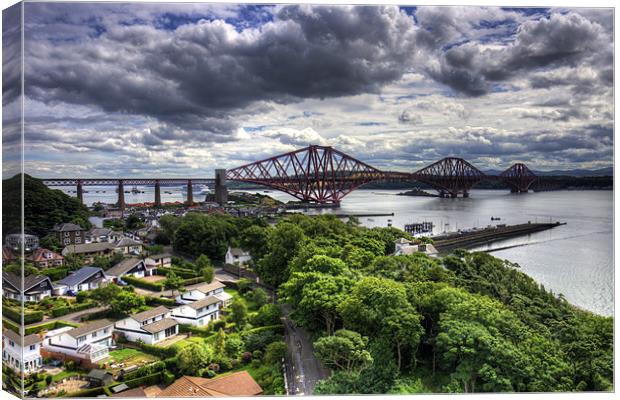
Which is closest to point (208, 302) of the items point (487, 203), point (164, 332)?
point (164, 332)

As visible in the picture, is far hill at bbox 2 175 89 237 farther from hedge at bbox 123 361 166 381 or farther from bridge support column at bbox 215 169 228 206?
bridge support column at bbox 215 169 228 206

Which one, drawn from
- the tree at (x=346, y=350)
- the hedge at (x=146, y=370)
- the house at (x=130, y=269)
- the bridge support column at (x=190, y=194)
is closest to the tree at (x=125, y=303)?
the house at (x=130, y=269)

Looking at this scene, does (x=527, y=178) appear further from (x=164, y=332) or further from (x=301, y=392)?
(x=164, y=332)

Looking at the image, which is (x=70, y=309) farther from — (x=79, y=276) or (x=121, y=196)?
(x=121, y=196)

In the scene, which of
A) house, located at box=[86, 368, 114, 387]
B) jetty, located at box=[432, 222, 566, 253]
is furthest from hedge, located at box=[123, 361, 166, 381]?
jetty, located at box=[432, 222, 566, 253]

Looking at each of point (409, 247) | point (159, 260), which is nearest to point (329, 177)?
point (409, 247)
